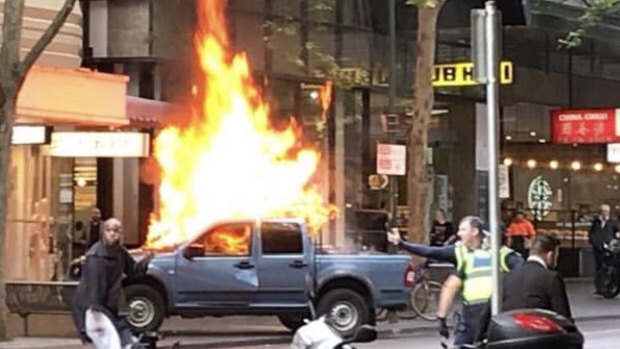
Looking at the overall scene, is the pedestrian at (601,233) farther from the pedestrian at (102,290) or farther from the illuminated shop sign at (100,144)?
the pedestrian at (102,290)

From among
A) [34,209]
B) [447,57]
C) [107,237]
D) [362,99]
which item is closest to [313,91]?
[362,99]

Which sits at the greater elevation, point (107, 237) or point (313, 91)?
point (313, 91)

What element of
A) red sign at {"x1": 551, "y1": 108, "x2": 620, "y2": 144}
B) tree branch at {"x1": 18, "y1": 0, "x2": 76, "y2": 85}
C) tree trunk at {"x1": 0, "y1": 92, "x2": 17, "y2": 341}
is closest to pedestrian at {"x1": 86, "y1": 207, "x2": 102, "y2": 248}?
tree trunk at {"x1": 0, "y1": 92, "x2": 17, "y2": 341}

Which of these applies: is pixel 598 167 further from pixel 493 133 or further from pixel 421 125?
pixel 493 133

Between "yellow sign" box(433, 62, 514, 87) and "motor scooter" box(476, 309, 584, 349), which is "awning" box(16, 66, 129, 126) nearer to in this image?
"yellow sign" box(433, 62, 514, 87)

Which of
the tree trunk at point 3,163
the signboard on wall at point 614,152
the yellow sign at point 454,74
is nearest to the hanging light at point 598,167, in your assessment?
the signboard on wall at point 614,152

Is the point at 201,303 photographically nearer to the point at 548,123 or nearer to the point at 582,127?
the point at 582,127

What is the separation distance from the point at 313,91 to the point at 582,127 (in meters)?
8.28

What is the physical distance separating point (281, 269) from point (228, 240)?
36.0 inches

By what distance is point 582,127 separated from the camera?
34.4m

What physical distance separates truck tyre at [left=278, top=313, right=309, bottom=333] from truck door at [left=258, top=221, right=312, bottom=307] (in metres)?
0.40

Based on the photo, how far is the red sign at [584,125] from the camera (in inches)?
1305

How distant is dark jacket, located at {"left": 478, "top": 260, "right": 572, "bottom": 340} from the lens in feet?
26.1

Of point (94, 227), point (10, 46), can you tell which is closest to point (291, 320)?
point (10, 46)
